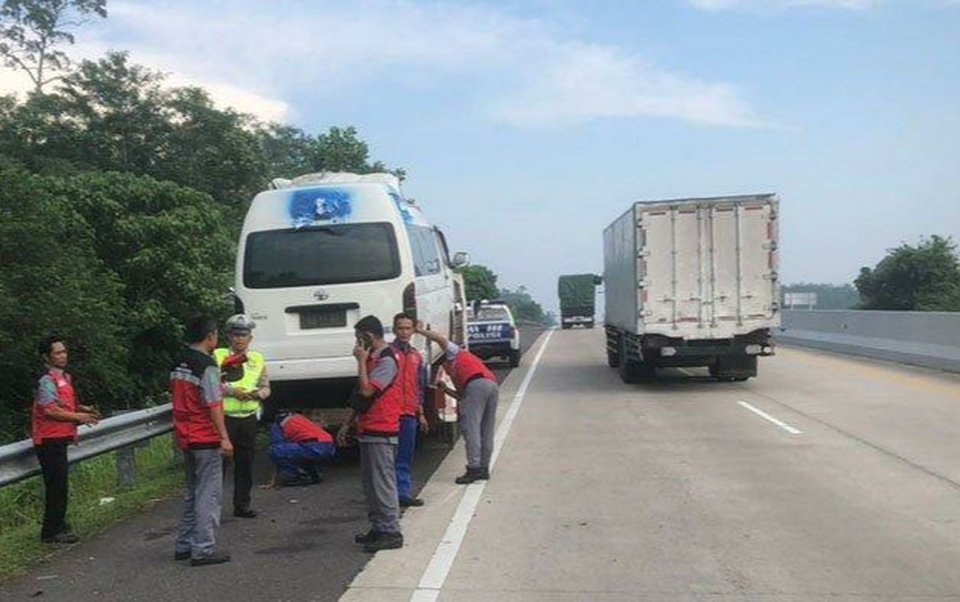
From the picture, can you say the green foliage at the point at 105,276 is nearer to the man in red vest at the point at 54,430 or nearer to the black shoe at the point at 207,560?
the man in red vest at the point at 54,430

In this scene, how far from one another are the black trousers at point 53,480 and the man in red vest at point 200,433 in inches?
45.4

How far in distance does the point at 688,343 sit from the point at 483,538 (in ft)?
36.1

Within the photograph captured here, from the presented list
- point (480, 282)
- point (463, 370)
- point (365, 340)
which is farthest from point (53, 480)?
point (480, 282)

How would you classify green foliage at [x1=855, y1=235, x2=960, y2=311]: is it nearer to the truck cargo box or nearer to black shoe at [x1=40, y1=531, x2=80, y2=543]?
the truck cargo box

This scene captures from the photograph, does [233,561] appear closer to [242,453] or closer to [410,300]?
[242,453]

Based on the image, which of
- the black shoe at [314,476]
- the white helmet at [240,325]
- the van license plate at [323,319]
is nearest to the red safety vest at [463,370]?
the van license plate at [323,319]

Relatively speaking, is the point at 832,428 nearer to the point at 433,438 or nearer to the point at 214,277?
the point at 433,438

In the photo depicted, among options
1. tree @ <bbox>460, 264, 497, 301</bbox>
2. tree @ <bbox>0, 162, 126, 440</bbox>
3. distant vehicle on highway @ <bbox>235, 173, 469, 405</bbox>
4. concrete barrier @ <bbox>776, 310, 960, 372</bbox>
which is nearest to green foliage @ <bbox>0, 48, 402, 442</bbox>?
tree @ <bbox>0, 162, 126, 440</bbox>

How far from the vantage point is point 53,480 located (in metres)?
7.41

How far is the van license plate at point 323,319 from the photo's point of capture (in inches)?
406

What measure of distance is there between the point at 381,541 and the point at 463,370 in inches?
120

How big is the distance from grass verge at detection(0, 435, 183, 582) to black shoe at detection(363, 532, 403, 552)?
93.7 inches

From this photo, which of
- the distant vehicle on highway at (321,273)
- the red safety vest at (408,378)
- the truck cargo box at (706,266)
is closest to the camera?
the red safety vest at (408,378)

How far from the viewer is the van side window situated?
11.1 metres
